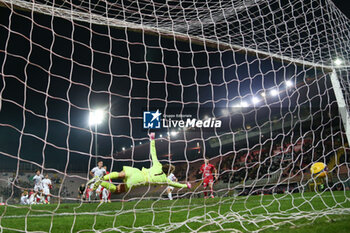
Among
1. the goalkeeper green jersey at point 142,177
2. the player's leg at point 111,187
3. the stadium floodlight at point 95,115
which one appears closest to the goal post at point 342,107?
the goalkeeper green jersey at point 142,177

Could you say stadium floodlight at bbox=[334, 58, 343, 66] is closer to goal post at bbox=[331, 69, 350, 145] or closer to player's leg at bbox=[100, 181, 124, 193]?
goal post at bbox=[331, 69, 350, 145]

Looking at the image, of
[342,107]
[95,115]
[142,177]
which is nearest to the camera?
[142,177]

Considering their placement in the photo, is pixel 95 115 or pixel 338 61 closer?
pixel 338 61

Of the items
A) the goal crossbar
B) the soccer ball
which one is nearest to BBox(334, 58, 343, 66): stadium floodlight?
the goal crossbar

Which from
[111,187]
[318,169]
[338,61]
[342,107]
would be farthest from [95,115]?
[342,107]

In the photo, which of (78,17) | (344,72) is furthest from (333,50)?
(78,17)

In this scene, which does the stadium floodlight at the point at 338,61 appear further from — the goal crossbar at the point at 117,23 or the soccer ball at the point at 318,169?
the soccer ball at the point at 318,169

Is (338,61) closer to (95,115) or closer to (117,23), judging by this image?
(117,23)

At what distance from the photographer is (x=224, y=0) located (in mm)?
4375

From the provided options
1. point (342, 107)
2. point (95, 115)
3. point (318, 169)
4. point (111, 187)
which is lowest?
point (111, 187)

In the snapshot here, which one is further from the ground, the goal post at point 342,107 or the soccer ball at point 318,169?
the goal post at point 342,107

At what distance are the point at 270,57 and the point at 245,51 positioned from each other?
39 cm

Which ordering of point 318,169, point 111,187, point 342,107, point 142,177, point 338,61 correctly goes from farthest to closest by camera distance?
point 318,169 < point 338,61 < point 342,107 < point 111,187 < point 142,177

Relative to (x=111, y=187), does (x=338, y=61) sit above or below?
above
